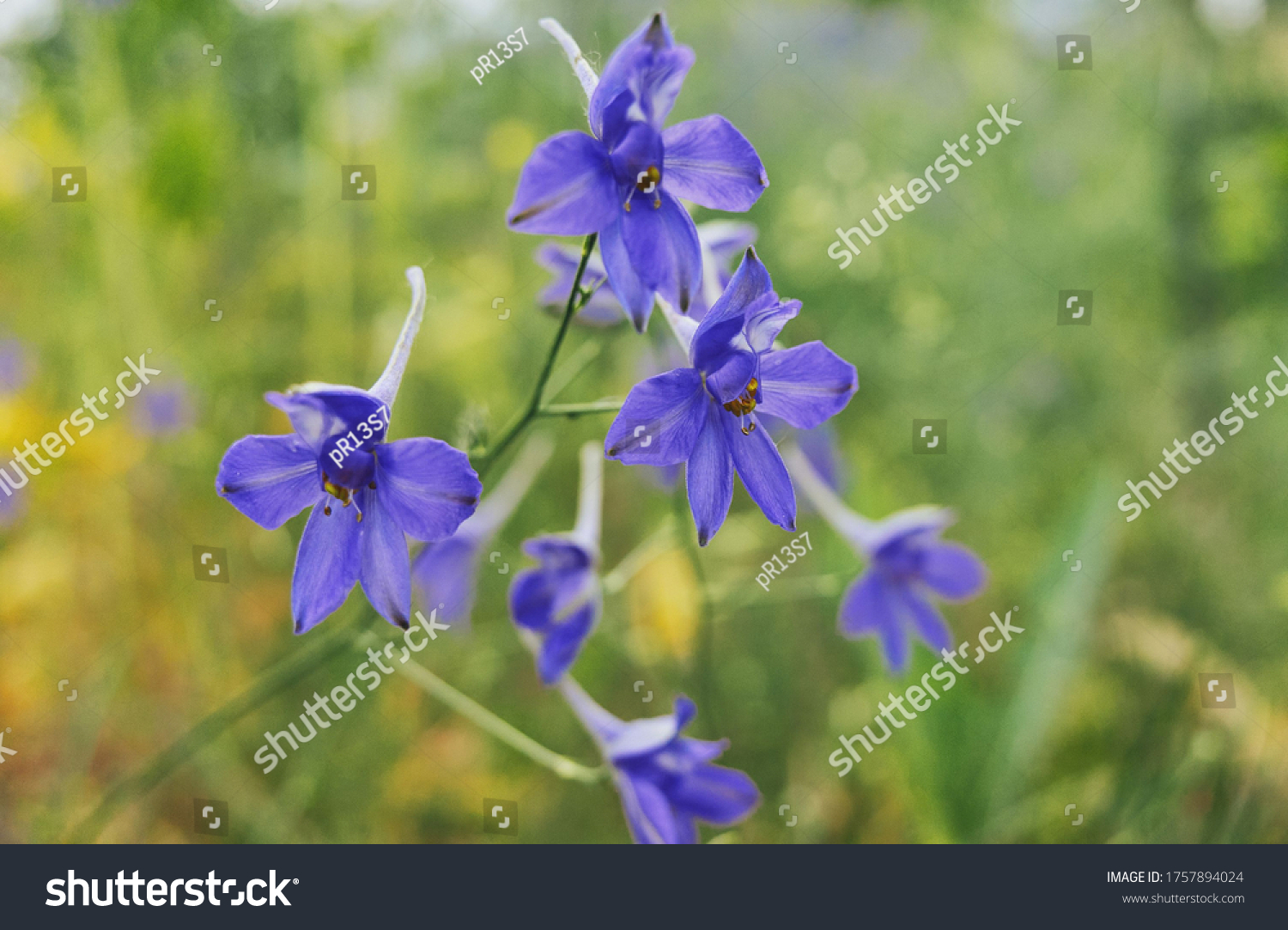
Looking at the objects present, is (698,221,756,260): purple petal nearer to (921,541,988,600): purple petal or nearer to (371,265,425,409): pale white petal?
(371,265,425,409): pale white petal

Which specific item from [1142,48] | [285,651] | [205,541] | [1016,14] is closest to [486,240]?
[205,541]

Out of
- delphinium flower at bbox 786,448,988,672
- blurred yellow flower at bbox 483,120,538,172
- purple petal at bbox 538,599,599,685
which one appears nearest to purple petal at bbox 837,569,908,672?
delphinium flower at bbox 786,448,988,672

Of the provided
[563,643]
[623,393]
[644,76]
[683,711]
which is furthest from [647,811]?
[623,393]

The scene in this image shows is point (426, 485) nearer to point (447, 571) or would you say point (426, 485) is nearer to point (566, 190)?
point (566, 190)

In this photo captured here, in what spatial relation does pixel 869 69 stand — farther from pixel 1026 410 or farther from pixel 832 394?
pixel 832 394

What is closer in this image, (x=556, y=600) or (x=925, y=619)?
(x=556, y=600)

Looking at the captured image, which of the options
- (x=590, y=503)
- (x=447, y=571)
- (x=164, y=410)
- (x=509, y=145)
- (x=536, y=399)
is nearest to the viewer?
(x=536, y=399)
